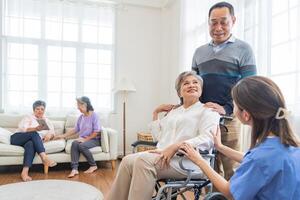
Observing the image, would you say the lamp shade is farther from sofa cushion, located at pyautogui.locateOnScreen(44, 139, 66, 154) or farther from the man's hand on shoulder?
the man's hand on shoulder

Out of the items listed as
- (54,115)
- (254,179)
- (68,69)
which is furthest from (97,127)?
(254,179)

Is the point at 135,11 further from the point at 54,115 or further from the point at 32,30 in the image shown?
the point at 54,115

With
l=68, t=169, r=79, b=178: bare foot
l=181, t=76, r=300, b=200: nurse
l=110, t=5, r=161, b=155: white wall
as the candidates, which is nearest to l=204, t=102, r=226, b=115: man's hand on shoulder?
l=181, t=76, r=300, b=200: nurse

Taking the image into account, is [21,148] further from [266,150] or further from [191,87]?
[266,150]

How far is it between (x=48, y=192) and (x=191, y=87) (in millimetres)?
1177

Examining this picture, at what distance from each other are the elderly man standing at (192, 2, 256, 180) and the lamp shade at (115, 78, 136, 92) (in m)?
2.61

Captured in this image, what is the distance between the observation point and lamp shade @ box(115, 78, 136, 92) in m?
4.34

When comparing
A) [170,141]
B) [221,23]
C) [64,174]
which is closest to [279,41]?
[221,23]

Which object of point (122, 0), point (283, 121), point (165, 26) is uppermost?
point (122, 0)

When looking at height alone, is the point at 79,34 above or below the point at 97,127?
above

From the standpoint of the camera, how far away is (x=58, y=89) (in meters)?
4.31

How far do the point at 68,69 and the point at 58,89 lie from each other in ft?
1.19

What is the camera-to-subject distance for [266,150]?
0.89 m

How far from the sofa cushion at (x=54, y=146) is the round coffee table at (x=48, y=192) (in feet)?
5.09
